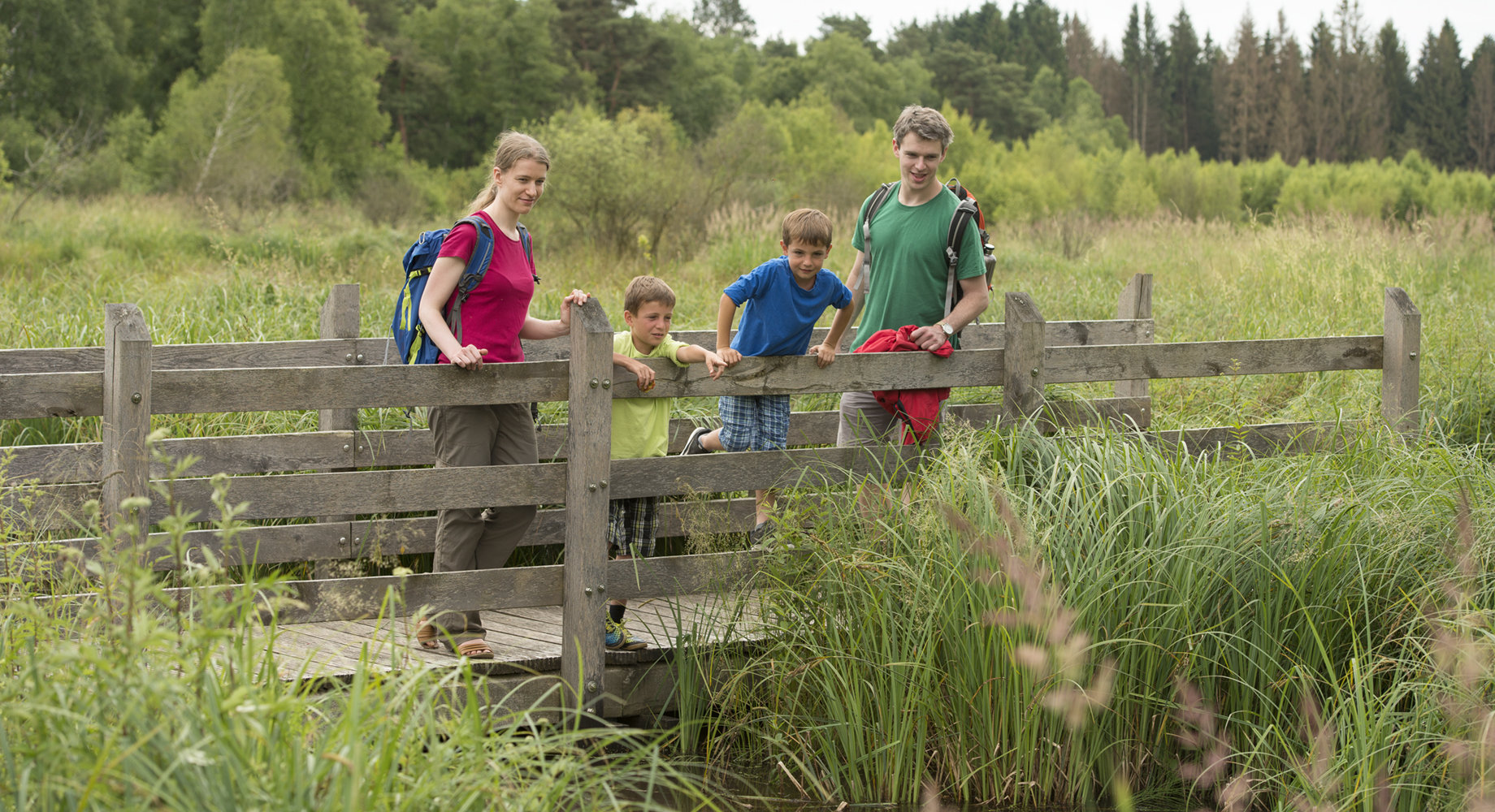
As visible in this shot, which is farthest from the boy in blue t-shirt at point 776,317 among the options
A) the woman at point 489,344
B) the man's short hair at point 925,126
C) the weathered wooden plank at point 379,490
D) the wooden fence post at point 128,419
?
the wooden fence post at point 128,419

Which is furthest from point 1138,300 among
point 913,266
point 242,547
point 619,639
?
Answer: point 242,547

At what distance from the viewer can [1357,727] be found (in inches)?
132

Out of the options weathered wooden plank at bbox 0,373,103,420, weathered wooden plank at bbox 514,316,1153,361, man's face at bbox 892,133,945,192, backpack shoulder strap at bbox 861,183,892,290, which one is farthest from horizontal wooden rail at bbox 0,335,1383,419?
weathered wooden plank at bbox 514,316,1153,361

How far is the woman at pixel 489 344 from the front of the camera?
13.6 feet

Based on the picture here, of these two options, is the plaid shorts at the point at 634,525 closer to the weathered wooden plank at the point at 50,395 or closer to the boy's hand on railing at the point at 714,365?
the boy's hand on railing at the point at 714,365

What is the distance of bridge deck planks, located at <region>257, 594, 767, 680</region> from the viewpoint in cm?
424

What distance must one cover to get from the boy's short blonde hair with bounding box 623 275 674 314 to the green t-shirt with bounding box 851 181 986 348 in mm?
923

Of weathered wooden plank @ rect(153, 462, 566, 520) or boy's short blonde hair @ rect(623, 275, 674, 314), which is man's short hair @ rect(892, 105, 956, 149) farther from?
weathered wooden plank @ rect(153, 462, 566, 520)

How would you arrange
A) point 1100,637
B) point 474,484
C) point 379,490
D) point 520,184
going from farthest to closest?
point 520,184
point 474,484
point 379,490
point 1100,637

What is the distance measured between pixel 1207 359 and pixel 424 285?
3.36 metres

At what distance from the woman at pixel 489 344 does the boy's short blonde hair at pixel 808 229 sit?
93 centimetres

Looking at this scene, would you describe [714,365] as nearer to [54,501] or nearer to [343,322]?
[54,501]

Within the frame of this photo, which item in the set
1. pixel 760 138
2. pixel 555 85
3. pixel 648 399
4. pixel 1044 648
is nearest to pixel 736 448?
pixel 648 399

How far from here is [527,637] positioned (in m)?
4.80
